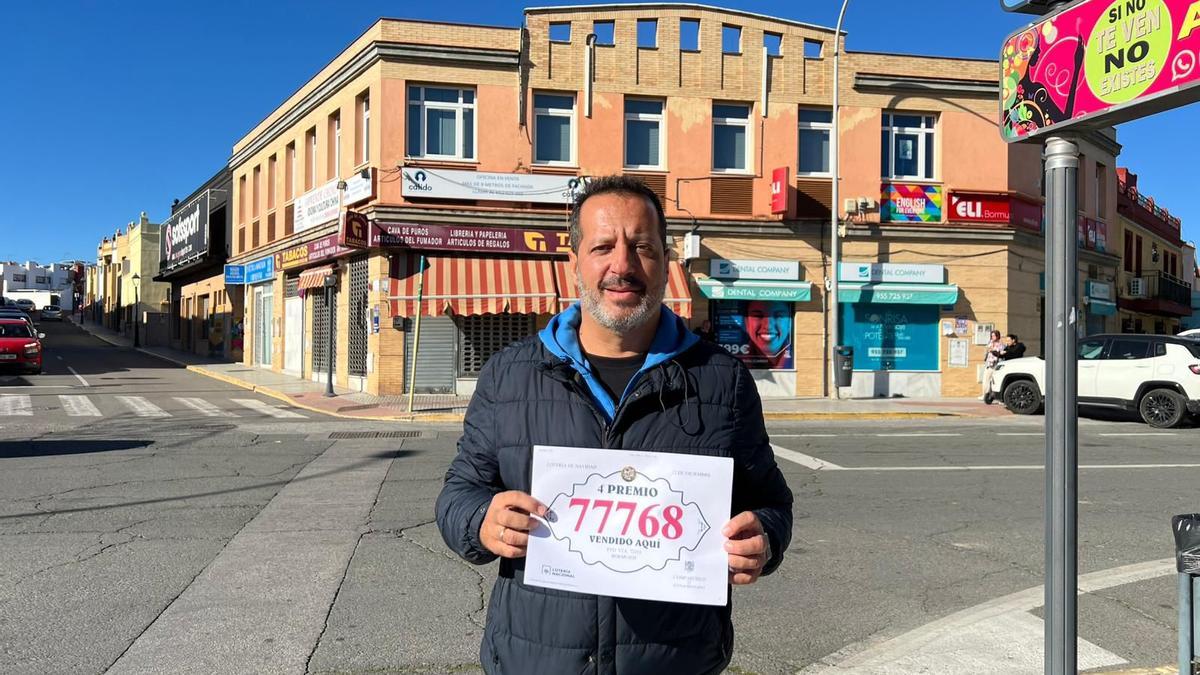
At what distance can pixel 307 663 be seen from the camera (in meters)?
4.13

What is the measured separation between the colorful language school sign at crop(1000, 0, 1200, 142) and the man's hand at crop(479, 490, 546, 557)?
1.90m

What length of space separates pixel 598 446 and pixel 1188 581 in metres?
1.94

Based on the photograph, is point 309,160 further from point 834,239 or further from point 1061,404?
point 1061,404

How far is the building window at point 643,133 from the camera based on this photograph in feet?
68.1

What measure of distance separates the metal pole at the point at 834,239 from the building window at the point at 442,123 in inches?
334

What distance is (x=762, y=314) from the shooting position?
20797 millimetres

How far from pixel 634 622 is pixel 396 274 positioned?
18190mm

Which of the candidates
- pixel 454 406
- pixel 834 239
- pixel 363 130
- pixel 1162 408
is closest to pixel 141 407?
pixel 454 406

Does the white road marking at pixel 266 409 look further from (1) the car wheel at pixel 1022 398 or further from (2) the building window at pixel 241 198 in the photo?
(2) the building window at pixel 241 198

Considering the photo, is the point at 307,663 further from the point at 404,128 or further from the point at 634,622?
the point at 404,128

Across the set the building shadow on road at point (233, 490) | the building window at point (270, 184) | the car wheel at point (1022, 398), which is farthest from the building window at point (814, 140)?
the building window at point (270, 184)

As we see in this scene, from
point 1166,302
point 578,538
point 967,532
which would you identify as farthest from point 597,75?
point 1166,302

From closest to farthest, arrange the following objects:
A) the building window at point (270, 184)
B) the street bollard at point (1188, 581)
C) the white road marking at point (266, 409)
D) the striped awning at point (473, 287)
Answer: the street bollard at point (1188, 581) < the white road marking at point (266, 409) < the striped awning at point (473, 287) < the building window at point (270, 184)

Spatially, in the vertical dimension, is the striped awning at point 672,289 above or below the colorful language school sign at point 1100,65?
above
